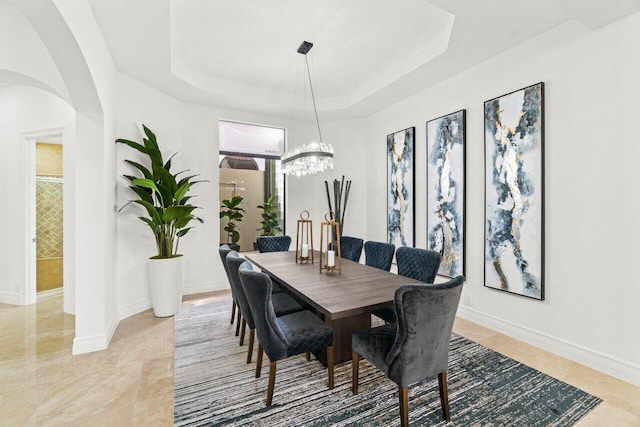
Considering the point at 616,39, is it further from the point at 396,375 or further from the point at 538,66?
the point at 396,375

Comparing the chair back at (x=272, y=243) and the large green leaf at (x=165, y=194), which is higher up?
the large green leaf at (x=165, y=194)

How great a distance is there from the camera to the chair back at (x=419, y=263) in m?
2.68

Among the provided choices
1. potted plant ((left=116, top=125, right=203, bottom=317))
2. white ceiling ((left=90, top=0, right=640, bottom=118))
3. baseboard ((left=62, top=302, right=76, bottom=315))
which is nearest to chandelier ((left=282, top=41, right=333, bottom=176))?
white ceiling ((left=90, top=0, right=640, bottom=118))

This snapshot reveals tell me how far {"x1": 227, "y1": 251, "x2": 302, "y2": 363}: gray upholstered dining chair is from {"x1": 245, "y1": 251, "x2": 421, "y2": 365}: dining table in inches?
5.6

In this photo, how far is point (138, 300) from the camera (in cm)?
379

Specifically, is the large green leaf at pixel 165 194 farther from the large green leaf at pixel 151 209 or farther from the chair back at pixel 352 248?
the chair back at pixel 352 248

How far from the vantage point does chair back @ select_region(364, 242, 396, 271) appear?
3234 millimetres

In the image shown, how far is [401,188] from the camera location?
14.4 ft

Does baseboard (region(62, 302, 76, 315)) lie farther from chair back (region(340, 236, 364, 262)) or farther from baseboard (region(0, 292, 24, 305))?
chair back (region(340, 236, 364, 262))

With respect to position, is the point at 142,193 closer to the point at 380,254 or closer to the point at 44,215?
the point at 44,215

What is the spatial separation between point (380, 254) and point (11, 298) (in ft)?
16.5

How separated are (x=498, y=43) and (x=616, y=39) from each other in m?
0.89

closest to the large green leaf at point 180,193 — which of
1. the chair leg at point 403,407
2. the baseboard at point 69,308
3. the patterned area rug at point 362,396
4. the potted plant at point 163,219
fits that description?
the potted plant at point 163,219

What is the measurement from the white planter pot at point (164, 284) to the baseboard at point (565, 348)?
358cm
